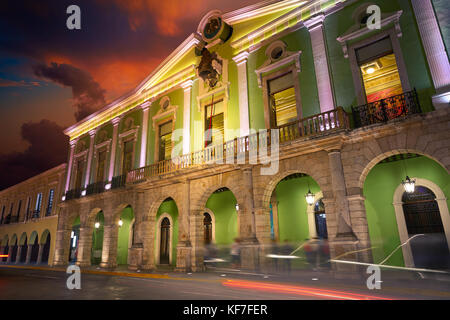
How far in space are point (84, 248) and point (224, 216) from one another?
864cm

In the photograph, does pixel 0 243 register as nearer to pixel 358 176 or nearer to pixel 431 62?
pixel 358 176

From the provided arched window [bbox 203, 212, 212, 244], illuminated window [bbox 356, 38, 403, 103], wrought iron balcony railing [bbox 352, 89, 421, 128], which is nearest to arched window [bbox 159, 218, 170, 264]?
arched window [bbox 203, 212, 212, 244]

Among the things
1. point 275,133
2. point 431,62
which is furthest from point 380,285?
point 431,62

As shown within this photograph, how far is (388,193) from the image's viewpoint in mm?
9422

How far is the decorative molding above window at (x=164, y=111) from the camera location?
1424 cm

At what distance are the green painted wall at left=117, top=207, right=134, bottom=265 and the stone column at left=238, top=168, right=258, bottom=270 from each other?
963 cm

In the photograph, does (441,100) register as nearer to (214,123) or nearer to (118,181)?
(214,123)

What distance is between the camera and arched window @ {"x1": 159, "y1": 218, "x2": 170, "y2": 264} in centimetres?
1524

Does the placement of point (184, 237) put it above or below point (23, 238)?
below

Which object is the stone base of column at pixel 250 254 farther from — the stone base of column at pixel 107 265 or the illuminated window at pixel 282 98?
the stone base of column at pixel 107 265

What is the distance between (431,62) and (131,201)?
13.2 meters

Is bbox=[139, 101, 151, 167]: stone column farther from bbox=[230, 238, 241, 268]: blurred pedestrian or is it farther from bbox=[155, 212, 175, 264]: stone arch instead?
bbox=[230, 238, 241, 268]: blurred pedestrian

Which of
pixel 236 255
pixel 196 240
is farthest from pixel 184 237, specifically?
pixel 236 255

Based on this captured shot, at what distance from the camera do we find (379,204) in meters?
9.52
